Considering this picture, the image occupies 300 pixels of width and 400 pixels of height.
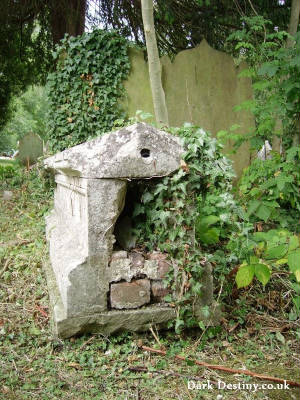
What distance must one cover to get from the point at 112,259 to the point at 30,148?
25.8 ft

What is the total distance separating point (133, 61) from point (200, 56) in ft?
3.88

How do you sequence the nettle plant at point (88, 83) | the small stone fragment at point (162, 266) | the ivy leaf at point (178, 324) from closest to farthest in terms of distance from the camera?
the ivy leaf at point (178, 324)
the small stone fragment at point (162, 266)
the nettle plant at point (88, 83)

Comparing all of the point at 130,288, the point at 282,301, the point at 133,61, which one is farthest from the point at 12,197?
the point at 282,301

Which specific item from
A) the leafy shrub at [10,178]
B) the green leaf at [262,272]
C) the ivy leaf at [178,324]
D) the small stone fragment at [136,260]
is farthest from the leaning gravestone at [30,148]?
the green leaf at [262,272]

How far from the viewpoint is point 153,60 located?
14.6 feet

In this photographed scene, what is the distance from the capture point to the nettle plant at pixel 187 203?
2557 mm

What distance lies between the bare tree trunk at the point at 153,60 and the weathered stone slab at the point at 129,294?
240 cm

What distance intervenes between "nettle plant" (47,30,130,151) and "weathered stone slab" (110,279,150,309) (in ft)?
13.0

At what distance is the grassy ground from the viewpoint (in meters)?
2.10

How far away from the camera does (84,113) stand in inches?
245

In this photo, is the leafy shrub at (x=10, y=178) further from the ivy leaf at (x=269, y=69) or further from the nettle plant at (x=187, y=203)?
the ivy leaf at (x=269, y=69)

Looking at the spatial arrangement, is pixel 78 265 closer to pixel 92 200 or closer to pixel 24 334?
pixel 92 200

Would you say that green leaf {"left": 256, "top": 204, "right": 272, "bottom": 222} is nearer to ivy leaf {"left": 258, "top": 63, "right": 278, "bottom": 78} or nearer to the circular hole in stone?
ivy leaf {"left": 258, "top": 63, "right": 278, "bottom": 78}

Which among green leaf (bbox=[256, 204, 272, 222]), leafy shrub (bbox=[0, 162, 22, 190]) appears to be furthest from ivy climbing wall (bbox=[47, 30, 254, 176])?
green leaf (bbox=[256, 204, 272, 222])
